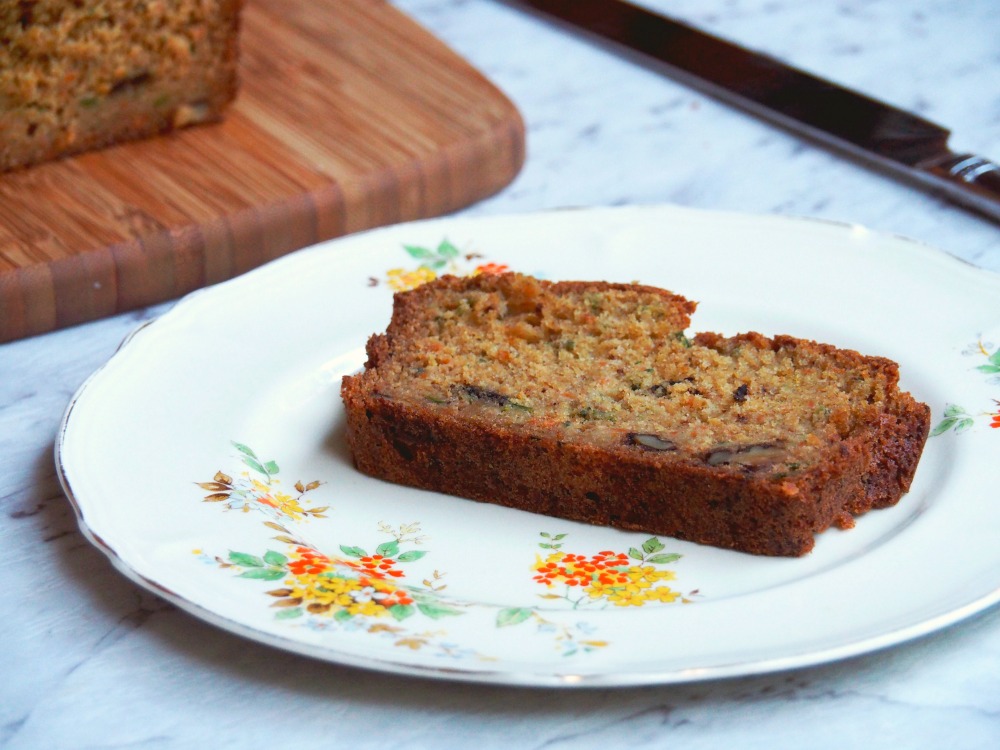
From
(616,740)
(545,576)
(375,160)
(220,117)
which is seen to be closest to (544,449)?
(545,576)

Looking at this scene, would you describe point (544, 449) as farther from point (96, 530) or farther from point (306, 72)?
point (306, 72)

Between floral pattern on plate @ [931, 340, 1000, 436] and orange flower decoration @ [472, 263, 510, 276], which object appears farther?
orange flower decoration @ [472, 263, 510, 276]

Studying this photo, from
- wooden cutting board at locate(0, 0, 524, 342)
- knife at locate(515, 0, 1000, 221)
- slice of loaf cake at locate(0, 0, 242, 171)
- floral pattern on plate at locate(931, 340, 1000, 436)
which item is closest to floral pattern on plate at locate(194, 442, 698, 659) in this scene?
floral pattern on plate at locate(931, 340, 1000, 436)

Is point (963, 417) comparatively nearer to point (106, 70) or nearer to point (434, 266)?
point (434, 266)

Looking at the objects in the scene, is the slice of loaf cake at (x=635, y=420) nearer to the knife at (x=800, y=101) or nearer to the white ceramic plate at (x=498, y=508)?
the white ceramic plate at (x=498, y=508)

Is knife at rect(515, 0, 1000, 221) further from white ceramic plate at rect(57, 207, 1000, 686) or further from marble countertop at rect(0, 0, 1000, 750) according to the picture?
white ceramic plate at rect(57, 207, 1000, 686)
